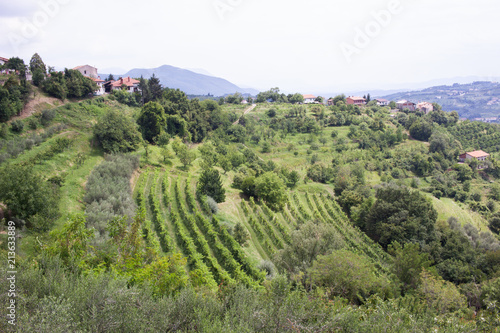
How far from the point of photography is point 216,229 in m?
28.3

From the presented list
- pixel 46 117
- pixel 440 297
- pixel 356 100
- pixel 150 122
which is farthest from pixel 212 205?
pixel 356 100

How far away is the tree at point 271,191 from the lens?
3853 centimetres

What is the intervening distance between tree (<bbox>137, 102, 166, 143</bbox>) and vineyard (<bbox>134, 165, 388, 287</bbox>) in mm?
11457

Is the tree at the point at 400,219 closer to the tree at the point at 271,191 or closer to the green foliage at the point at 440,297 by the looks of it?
the tree at the point at 271,191

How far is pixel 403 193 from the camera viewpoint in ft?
130

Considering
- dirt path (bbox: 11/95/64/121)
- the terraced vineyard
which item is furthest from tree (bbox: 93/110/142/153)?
dirt path (bbox: 11/95/64/121)

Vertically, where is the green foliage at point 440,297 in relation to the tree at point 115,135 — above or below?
below

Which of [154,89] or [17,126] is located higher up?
[154,89]

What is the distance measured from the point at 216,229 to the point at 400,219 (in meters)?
26.1

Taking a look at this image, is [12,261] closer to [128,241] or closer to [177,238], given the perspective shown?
[128,241]

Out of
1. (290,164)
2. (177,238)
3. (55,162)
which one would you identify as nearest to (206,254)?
(177,238)

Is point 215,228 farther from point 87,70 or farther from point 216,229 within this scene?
point 87,70

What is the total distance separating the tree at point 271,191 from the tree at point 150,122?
67.4ft

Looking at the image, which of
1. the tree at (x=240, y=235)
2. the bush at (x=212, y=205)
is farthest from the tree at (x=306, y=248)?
the bush at (x=212, y=205)
